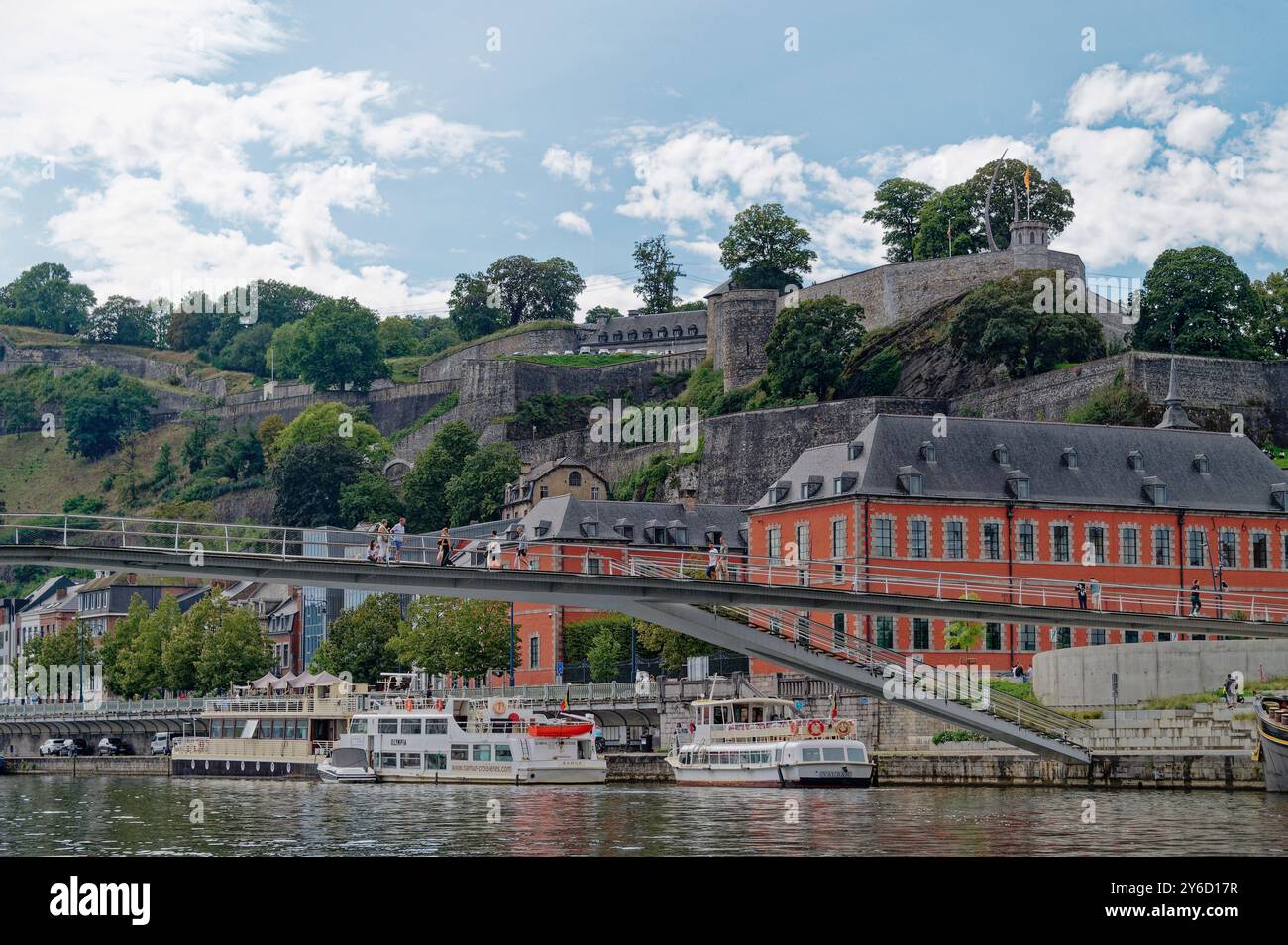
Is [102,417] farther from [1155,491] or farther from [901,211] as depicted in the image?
[1155,491]

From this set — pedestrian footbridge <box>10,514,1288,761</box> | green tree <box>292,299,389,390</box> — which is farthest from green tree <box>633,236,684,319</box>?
pedestrian footbridge <box>10,514,1288,761</box>

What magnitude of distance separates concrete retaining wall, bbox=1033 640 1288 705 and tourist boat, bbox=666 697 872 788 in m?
5.72

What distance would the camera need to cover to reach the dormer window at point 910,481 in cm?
6169

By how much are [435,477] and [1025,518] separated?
186 ft

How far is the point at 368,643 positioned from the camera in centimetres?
8394

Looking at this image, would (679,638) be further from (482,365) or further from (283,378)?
(283,378)

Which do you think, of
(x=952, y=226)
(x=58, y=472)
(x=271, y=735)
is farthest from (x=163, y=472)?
(x=271, y=735)

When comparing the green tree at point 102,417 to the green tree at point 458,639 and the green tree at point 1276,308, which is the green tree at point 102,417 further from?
the green tree at point 1276,308

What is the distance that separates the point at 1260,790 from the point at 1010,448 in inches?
1165

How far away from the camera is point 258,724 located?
70.2 meters

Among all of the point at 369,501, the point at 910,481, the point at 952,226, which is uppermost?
the point at 952,226

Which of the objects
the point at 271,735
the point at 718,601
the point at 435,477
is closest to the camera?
the point at 718,601
